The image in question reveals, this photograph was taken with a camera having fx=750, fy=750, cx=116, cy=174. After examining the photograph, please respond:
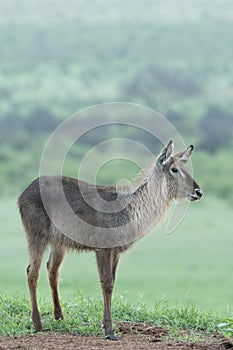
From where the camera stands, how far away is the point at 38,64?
3738 centimetres

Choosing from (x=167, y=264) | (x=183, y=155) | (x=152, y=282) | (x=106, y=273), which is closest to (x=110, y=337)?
(x=106, y=273)

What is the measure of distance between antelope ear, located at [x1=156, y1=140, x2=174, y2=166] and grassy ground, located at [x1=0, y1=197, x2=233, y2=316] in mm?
5356

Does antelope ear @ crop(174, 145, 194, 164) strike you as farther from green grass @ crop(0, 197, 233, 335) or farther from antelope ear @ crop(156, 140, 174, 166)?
green grass @ crop(0, 197, 233, 335)

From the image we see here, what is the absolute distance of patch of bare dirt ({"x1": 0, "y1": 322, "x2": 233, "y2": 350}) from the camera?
564 cm

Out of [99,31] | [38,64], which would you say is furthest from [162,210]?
[99,31]

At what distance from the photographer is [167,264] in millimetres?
16406

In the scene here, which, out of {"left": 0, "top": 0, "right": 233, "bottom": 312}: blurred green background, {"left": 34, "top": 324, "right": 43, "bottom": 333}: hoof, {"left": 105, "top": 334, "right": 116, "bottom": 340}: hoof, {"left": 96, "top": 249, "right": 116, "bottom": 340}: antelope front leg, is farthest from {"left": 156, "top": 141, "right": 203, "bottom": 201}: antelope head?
{"left": 0, "top": 0, "right": 233, "bottom": 312}: blurred green background

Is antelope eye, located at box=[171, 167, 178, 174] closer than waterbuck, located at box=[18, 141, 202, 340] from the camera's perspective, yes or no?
No

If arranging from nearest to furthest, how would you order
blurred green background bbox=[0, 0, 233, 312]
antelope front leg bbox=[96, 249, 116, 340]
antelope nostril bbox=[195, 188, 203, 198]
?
antelope front leg bbox=[96, 249, 116, 340] < antelope nostril bbox=[195, 188, 203, 198] < blurred green background bbox=[0, 0, 233, 312]

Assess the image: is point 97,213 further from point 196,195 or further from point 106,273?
point 196,195

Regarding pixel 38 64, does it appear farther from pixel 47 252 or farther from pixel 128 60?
pixel 47 252

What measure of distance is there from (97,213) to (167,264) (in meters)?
10.0

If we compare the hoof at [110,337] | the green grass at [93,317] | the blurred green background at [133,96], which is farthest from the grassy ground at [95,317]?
the blurred green background at [133,96]

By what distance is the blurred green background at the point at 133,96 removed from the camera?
16.3 meters
